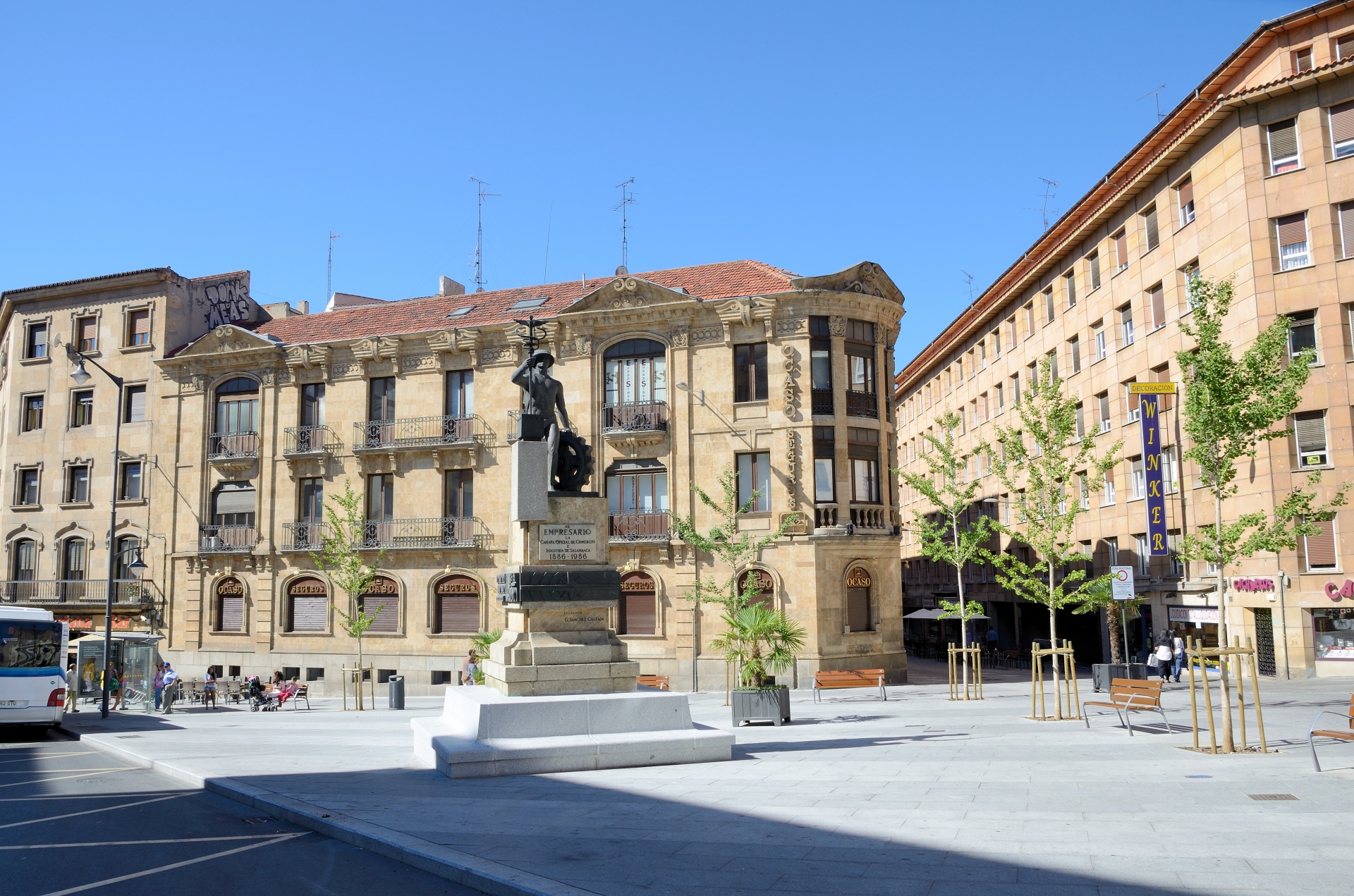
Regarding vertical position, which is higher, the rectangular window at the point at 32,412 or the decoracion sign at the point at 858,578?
the rectangular window at the point at 32,412

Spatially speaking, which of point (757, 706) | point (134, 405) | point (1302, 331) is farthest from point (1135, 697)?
point (134, 405)

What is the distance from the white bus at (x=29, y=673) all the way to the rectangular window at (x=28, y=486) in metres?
23.8

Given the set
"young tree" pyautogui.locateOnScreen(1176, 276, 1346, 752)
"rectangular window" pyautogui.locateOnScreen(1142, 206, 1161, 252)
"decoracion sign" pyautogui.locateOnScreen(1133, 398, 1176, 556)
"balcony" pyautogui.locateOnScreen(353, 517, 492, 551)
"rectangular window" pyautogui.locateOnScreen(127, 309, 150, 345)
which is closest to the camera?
"young tree" pyautogui.locateOnScreen(1176, 276, 1346, 752)

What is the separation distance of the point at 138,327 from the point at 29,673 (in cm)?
2360

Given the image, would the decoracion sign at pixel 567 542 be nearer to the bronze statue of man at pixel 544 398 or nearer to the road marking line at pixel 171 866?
the bronze statue of man at pixel 544 398

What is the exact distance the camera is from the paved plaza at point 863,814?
688 centimetres

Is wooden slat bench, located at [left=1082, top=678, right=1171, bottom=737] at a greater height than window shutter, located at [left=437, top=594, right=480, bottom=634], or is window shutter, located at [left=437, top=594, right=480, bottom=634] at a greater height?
window shutter, located at [left=437, top=594, right=480, bottom=634]

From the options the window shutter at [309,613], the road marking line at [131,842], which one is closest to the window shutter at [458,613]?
the window shutter at [309,613]

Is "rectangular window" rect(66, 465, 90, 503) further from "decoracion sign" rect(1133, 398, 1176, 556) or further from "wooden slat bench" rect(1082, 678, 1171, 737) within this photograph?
"wooden slat bench" rect(1082, 678, 1171, 737)

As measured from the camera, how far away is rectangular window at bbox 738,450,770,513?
32.2 m

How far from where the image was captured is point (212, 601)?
3809 cm

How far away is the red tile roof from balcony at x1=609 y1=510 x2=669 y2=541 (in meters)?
7.58

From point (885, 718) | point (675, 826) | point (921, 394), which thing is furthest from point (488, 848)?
point (921, 394)

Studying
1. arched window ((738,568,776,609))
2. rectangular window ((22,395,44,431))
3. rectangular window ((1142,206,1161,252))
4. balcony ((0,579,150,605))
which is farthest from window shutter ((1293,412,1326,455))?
rectangular window ((22,395,44,431))
